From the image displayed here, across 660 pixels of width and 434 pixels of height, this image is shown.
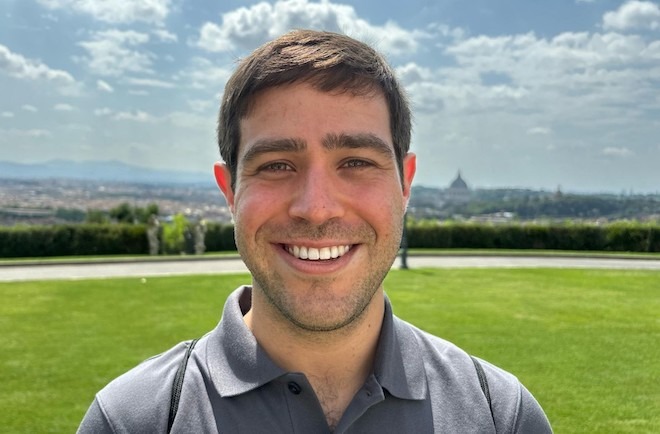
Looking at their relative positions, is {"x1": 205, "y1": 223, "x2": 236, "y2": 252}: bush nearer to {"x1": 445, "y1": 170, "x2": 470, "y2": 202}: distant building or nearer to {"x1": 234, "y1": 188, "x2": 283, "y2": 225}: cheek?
{"x1": 234, "y1": 188, "x2": 283, "y2": 225}: cheek

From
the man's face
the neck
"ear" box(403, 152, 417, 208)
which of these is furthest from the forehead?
the neck

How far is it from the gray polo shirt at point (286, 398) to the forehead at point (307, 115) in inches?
23.1

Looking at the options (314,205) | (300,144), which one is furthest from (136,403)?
(300,144)

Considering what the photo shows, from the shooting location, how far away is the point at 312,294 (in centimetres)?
164

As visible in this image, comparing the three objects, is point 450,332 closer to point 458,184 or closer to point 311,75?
point 311,75

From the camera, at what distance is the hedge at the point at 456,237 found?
30.5 m

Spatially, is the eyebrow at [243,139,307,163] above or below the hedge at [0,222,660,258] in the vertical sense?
above

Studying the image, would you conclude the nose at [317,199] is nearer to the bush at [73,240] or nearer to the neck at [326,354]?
the neck at [326,354]

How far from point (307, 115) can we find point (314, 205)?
25 cm

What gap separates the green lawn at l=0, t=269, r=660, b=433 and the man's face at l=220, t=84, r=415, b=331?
212 inches

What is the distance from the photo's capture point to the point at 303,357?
1734mm

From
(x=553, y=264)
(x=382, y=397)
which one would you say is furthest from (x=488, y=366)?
(x=553, y=264)

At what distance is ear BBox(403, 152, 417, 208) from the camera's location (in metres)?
1.89

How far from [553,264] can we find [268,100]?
23105 mm
